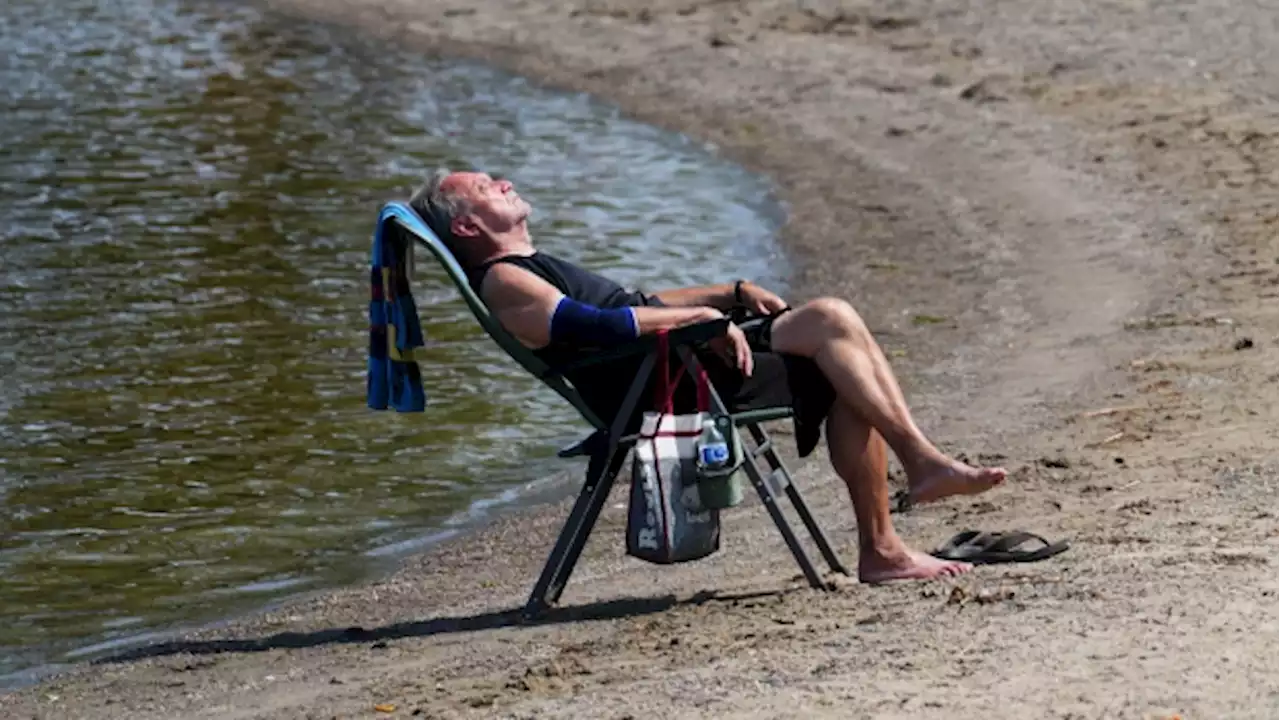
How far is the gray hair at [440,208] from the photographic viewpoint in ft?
21.1

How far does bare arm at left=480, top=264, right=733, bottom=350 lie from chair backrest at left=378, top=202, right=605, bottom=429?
3cm

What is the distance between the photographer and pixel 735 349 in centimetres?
612

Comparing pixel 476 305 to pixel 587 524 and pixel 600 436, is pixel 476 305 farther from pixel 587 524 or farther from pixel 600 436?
pixel 587 524

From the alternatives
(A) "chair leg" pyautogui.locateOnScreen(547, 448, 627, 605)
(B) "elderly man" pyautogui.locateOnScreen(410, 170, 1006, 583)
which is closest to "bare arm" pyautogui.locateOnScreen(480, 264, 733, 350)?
(B) "elderly man" pyautogui.locateOnScreen(410, 170, 1006, 583)

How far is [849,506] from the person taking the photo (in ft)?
24.4

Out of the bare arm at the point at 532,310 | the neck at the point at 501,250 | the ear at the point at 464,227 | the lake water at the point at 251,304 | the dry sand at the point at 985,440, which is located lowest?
the lake water at the point at 251,304

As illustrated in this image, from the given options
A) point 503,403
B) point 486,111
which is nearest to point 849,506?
point 503,403

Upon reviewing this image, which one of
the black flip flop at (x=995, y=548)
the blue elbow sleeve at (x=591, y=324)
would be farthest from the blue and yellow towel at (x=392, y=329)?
the black flip flop at (x=995, y=548)

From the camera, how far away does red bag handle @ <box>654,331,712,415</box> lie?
6.10m

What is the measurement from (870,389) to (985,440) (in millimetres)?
2134

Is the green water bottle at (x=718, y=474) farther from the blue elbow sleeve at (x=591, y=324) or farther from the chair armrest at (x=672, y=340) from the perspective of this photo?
the blue elbow sleeve at (x=591, y=324)

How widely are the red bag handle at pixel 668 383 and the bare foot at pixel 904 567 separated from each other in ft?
1.93

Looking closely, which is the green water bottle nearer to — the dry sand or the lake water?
the dry sand

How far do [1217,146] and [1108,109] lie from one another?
1729 millimetres
